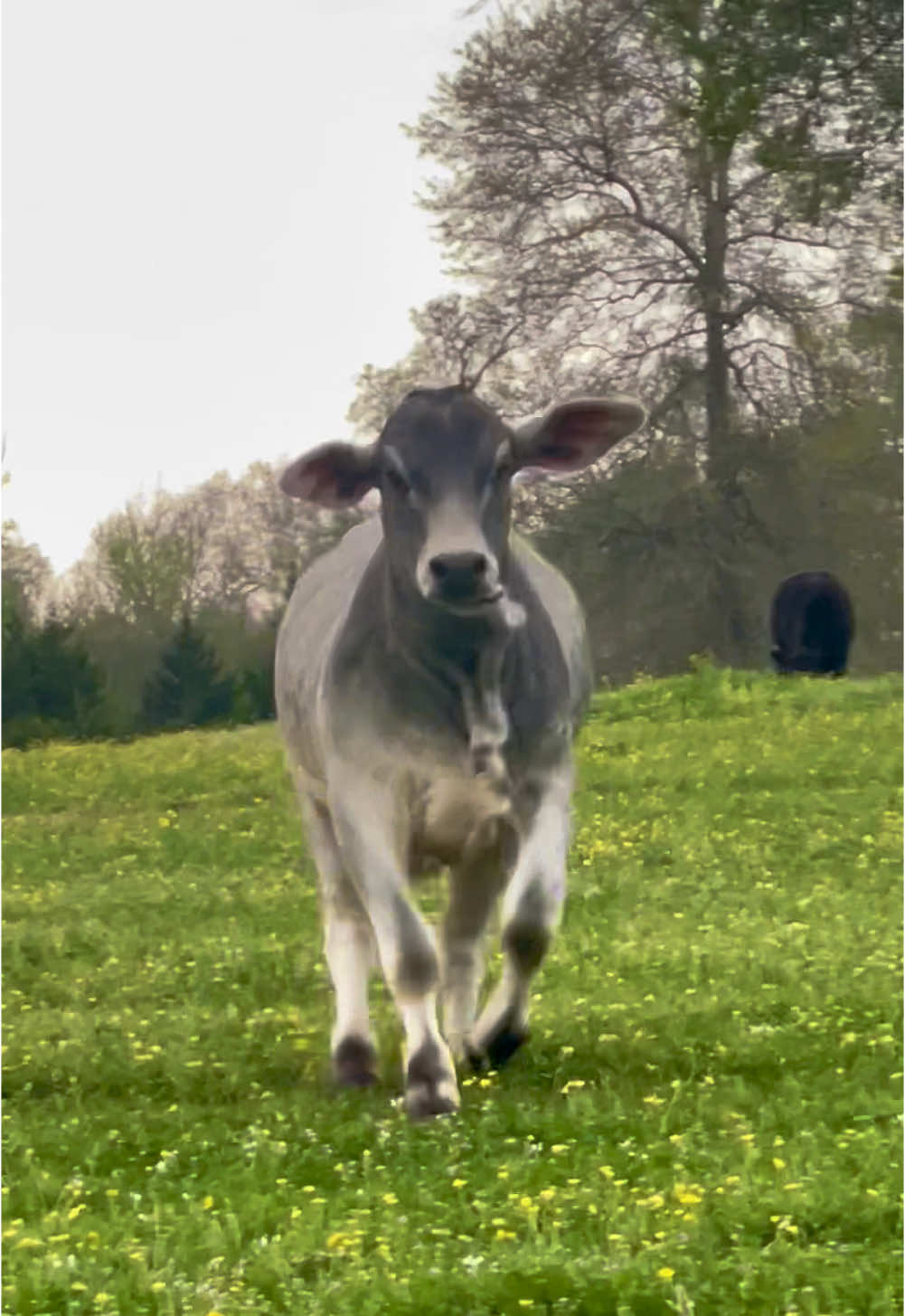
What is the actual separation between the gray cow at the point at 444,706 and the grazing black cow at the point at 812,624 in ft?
74.9

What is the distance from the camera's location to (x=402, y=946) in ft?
26.0

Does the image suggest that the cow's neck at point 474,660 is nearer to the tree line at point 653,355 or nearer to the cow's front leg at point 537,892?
the cow's front leg at point 537,892

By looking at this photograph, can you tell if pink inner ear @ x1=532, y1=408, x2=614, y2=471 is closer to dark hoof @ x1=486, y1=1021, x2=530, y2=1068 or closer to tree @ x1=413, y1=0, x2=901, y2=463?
dark hoof @ x1=486, y1=1021, x2=530, y2=1068

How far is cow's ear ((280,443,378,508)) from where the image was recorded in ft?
27.2

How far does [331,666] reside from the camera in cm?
842

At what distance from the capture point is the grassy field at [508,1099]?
19.0ft

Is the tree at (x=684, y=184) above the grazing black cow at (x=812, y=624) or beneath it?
above

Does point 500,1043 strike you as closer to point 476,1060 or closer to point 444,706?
point 476,1060

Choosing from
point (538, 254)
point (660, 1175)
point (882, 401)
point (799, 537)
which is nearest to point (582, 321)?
point (538, 254)

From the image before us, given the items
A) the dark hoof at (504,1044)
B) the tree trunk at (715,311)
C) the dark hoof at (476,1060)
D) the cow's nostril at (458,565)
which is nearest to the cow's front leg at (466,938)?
the dark hoof at (476,1060)

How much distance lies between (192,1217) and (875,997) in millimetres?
4571

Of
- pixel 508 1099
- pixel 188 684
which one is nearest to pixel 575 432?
pixel 508 1099

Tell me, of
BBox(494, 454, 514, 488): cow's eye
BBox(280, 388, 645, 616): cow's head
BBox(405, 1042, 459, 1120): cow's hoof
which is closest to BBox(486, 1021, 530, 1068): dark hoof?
BBox(405, 1042, 459, 1120): cow's hoof

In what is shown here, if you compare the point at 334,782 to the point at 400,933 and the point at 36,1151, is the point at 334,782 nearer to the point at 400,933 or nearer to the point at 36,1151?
the point at 400,933
